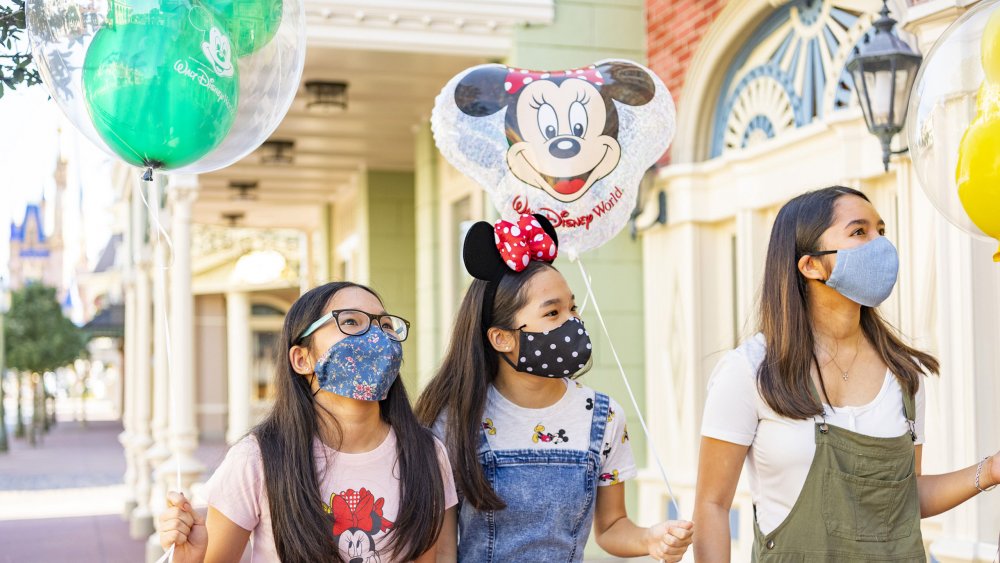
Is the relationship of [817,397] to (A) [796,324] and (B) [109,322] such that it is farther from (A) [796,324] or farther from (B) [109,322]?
(B) [109,322]

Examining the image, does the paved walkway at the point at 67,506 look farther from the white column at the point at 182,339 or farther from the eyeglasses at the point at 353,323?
the white column at the point at 182,339

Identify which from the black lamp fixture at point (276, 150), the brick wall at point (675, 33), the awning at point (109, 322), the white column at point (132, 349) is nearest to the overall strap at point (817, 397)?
the brick wall at point (675, 33)

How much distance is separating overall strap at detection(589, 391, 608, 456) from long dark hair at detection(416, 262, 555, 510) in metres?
0.25

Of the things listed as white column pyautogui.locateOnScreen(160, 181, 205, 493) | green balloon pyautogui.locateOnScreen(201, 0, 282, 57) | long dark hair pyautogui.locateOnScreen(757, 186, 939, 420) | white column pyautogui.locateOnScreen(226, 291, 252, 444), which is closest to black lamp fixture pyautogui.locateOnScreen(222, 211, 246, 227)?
white column pyautogui.locateOnScreen(226, 291, 252, 444)

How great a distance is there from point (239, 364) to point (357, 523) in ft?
65.6

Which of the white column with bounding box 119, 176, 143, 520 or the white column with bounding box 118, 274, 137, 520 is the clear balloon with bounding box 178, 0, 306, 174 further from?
the white column with bounding box 118, 274, 137, 520

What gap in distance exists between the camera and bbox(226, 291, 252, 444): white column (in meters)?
20.8

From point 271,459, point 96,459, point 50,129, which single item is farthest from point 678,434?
point 96,459

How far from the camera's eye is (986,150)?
220 centimetres

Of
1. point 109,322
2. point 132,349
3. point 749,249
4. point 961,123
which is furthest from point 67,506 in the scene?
point 109,322

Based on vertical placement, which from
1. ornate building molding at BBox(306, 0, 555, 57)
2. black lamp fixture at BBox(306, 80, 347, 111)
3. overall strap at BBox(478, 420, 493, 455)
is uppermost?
ornate building molding at BBox(306, 0, 555, 57)

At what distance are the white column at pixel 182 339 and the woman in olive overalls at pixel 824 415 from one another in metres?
5.86

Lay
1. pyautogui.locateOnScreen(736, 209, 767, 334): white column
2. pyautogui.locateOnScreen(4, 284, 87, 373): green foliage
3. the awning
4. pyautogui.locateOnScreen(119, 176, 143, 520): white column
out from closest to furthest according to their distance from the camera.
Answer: pyautogui.locateOnScreen(736, 209, 767, 334): white column → pyautogui.locateOnScreen(119, 176, 143, 520): white column → pyautogui.locateOnScreen(4, 284, 87, 373): green foliage → the awning

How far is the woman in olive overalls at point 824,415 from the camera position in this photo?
7.61ft
